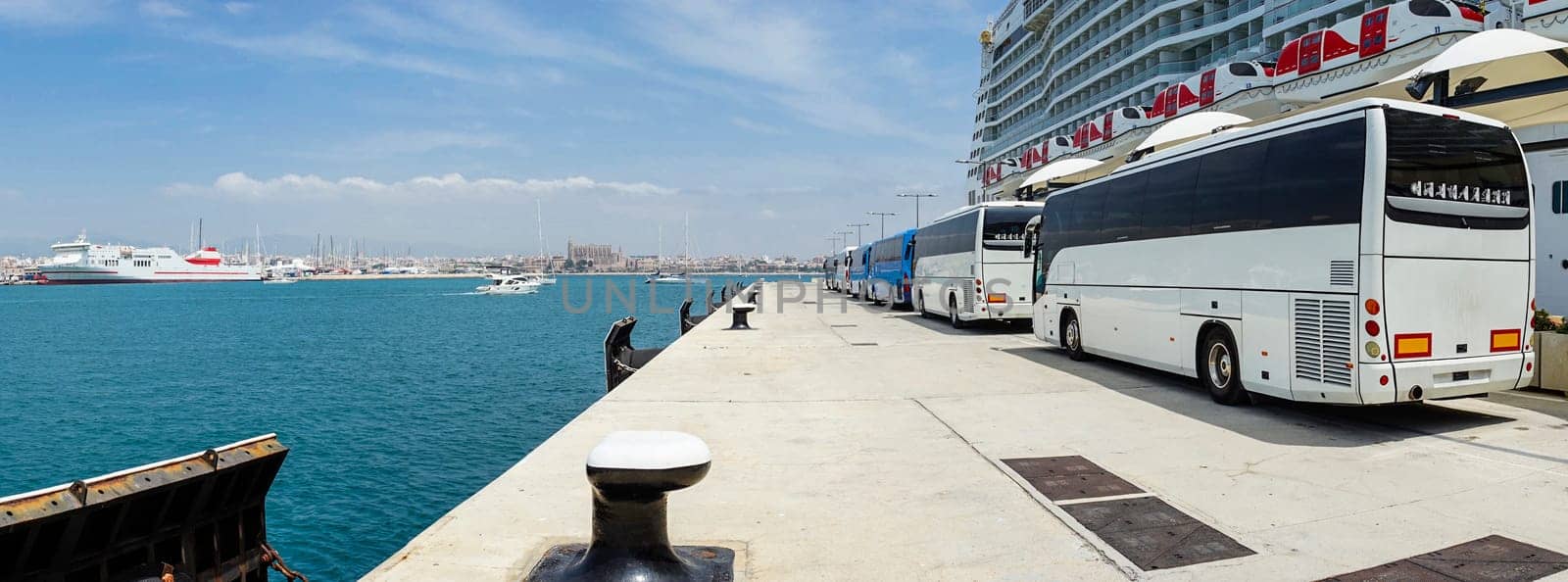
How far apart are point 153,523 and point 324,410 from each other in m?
20.0

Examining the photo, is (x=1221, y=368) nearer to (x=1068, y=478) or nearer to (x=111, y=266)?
(x=1068, y=478)

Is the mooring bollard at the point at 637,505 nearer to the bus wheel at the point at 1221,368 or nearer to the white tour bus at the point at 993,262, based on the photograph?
the bus wheel at the point at 1221,368

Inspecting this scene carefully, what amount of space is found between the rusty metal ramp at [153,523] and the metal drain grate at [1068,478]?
550 centimetres

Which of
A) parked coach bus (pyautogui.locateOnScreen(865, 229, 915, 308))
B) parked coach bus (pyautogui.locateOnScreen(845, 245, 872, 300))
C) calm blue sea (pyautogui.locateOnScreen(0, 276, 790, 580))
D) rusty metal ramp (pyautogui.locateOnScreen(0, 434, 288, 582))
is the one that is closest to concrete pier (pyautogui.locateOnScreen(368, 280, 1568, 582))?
rusty metal ramp (pyautogui.locateOnScreen(0, 434, 288, 582))

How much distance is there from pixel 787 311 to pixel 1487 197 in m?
25.8

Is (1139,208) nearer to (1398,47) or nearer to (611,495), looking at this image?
(611,495)

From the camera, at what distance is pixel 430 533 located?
517 centimetres

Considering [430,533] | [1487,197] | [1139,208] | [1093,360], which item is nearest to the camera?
[430,533]

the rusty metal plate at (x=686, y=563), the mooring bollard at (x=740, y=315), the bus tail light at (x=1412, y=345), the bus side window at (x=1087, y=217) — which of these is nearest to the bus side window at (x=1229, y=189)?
the bus tail light at (x=1412, y=345)

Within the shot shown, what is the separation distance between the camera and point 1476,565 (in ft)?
14.9

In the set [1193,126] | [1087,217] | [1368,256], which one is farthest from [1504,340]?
[1193,126]

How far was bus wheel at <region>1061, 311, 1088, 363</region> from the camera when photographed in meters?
14.3

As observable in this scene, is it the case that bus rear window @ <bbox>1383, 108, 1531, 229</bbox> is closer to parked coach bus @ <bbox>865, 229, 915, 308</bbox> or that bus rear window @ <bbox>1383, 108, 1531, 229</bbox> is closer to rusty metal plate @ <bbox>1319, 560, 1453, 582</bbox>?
rusty metal plate @ <bbox>1319, 560, 1453, 582</bbox>

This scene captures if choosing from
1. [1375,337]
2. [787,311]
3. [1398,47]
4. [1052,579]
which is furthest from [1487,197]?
[787,311]
